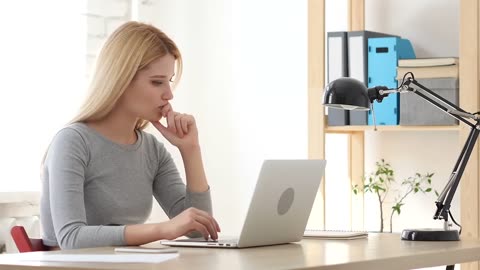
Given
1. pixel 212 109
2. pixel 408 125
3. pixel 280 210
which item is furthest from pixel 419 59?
pixel 280 210

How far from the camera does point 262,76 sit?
4215mm

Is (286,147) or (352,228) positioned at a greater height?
(286,147)

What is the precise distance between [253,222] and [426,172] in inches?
71.9

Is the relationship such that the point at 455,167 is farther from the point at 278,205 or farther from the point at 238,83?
the point at 238,83

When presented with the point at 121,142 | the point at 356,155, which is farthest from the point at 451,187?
the point at 356,155

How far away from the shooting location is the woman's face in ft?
8.17

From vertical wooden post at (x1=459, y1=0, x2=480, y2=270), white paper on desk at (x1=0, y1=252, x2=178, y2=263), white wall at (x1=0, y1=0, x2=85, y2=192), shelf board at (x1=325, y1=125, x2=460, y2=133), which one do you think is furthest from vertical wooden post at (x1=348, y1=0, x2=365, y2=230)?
white paper on desk at (x1=0, y1=252, x2=178, y2=263)

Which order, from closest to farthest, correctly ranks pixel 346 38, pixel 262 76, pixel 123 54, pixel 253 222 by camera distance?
1. pixel 253 222
2. pixel 123 54
3. pixel 346 38
4. pixel 262 76

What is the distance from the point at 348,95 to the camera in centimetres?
242

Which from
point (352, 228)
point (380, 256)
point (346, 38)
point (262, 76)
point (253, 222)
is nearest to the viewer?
point (380, 256)

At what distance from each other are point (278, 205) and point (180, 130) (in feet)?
1.73

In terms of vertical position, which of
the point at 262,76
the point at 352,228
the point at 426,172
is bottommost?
the point at 352,228

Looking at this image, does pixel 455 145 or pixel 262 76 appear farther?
pixel 262 76

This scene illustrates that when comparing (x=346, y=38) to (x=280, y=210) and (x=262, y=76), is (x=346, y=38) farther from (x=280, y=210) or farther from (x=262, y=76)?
(x=280, y=210)
